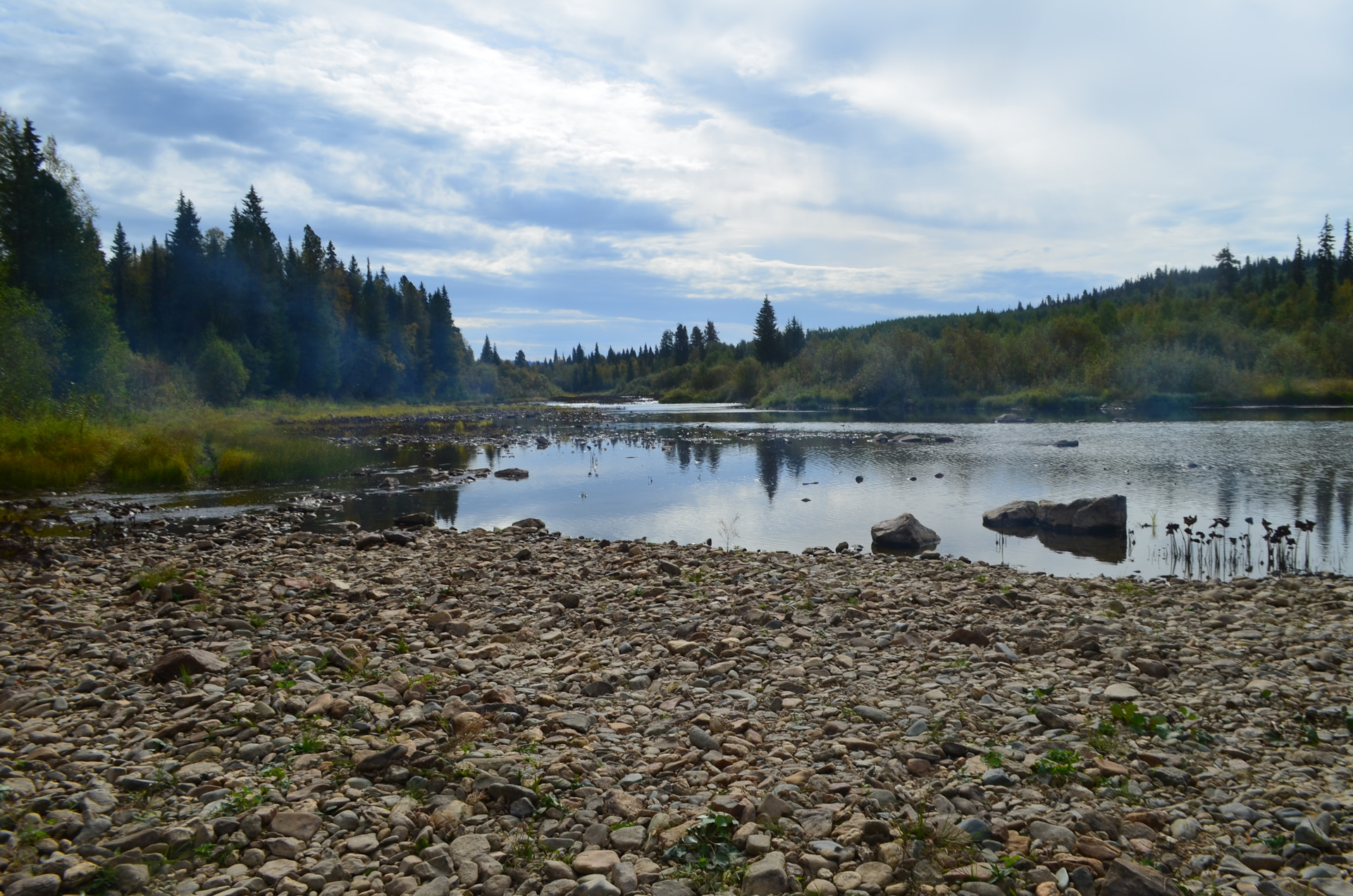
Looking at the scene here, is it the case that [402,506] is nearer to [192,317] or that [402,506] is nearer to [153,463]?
[153,463]

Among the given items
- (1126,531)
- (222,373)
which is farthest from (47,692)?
(222,373)

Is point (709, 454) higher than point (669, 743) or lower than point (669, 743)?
higher

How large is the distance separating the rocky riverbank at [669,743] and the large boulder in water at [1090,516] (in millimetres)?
6593

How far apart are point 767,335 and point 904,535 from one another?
10292 centimetres

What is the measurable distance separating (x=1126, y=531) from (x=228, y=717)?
17970 mm

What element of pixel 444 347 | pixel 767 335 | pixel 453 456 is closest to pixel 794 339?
pixel 767 335

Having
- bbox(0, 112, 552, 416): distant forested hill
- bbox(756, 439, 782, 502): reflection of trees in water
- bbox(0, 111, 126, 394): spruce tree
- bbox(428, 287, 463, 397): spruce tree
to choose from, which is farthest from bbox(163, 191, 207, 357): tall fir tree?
bbox(756, 439, 782, 502): reflection of trees in water

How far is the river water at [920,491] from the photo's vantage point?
50.7 feet

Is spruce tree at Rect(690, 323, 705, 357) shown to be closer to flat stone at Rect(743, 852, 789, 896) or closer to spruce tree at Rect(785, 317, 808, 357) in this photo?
spruce tree at Rect(785, 317, 808, 357)

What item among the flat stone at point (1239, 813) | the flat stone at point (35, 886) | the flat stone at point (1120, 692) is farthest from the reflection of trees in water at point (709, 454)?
the flat stone at point (35, 886)

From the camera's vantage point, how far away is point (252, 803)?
4582mm

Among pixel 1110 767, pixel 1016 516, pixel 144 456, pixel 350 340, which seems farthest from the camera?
pixel 350 340

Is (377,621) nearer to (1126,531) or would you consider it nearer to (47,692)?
(47,692)

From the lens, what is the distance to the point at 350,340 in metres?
82.1
